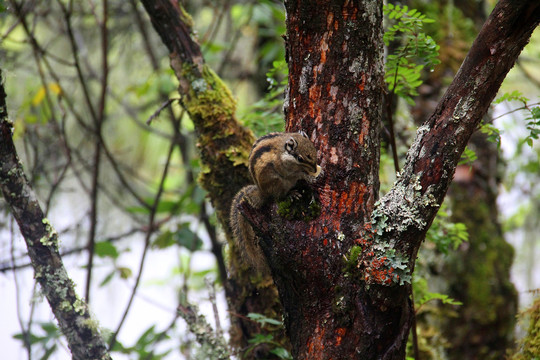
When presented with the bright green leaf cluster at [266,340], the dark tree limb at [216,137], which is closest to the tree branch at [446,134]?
the bright green leaf cluster at [266,340]

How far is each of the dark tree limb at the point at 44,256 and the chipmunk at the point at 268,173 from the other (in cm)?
69

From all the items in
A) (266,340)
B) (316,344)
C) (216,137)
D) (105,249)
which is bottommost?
(316,344)

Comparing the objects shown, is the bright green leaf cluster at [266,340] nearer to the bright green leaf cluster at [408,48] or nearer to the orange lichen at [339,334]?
the orange lichen at [339,334]

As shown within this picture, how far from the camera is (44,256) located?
66.1 inches

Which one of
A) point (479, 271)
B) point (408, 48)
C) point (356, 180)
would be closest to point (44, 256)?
point (356, 180)

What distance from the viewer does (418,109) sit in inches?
163

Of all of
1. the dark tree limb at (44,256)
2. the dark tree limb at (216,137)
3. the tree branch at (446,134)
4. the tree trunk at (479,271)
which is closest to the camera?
the tree branch at (446,134)

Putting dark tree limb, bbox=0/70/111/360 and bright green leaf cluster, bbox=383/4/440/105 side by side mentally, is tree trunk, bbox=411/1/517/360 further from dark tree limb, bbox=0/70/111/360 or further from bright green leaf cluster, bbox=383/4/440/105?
dark tree limb, bbox=0/70/111/360

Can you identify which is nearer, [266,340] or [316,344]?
[316,344]

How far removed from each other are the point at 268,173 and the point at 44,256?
898mm

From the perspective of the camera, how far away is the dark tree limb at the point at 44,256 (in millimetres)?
1658

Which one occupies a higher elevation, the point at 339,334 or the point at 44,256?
the point at 44,256

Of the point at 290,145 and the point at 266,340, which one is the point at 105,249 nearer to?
the point at 266,340

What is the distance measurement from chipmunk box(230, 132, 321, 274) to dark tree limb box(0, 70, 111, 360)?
27.2 inches
